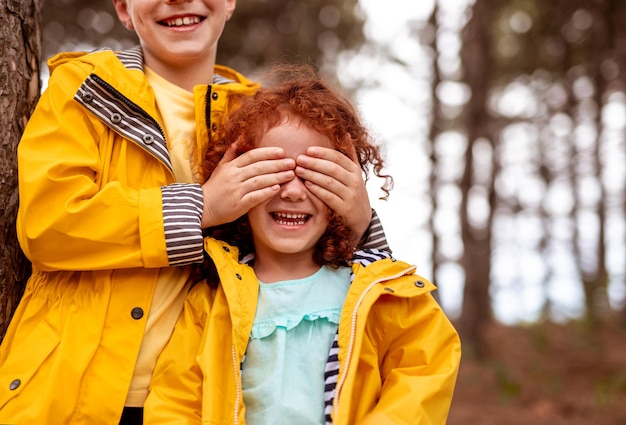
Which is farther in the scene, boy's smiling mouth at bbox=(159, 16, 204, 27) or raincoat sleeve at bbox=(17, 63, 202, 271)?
boy's smiling mouth at bbox=(159, 16, 204, 27)

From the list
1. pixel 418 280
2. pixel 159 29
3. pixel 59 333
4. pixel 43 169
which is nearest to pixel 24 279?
pixel 59 333

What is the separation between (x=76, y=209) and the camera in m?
2.14

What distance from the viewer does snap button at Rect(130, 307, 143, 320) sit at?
91.0 inches

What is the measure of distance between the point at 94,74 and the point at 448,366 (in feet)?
5.44

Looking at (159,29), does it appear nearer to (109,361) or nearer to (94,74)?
(94,74)

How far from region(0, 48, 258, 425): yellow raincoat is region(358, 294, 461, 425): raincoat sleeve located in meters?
0.78

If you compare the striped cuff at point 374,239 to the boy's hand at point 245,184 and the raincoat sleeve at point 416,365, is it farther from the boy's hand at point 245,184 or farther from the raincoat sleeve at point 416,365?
the boy's hand at point 245,184

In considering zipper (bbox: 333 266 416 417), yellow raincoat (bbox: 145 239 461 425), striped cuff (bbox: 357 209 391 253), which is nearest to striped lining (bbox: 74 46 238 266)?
yellow raincoat (bbox: 145 239 461 425)

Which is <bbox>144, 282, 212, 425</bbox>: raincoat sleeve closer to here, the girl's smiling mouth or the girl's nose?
the girl's nose

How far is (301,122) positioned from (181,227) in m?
0.62

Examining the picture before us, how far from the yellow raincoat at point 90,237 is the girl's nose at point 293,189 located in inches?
12.4

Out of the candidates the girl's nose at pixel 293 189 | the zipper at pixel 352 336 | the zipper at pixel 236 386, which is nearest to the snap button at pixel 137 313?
the zipper at pixel 236 386

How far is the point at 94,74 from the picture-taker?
7.57 ft

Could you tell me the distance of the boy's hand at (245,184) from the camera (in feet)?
7.65
